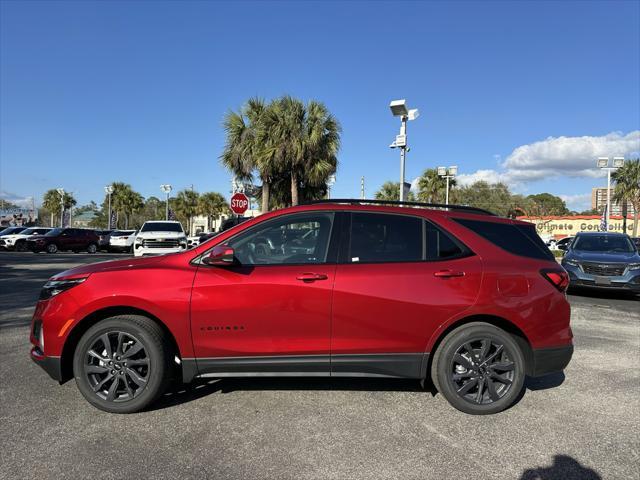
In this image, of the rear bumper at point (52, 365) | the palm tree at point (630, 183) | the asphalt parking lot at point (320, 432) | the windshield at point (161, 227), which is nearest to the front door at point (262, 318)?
the asphalt parking lot at point (320, 432)

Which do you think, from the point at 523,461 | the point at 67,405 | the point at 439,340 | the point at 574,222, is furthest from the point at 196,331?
the point at 574,222

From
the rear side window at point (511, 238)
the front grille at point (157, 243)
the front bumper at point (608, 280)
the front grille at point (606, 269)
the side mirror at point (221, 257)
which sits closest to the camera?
the side mirror at point (221, 257)

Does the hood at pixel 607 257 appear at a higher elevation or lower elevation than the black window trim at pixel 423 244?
lower

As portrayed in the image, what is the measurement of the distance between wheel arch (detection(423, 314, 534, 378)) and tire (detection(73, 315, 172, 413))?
2267 mm

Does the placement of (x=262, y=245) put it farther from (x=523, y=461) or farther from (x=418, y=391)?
(x=523, y=461)

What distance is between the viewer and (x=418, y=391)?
436cm

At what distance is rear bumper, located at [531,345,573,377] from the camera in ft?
12.8

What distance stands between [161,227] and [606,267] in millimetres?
15177

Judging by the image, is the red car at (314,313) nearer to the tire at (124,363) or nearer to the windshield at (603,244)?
the tire at (124,363)

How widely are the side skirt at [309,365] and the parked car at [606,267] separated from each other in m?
8.77

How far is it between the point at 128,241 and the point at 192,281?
28579 millimetres

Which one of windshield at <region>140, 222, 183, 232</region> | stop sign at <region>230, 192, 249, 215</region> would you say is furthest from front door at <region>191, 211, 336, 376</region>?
windshield at <region>140, 222, 183, 232</region>

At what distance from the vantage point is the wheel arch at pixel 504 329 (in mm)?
3883

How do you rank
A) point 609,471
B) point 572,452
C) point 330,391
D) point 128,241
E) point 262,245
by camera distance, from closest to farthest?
point 609,471 < point 572,452 < point 262,245 < point 330,391 < point 128,241
